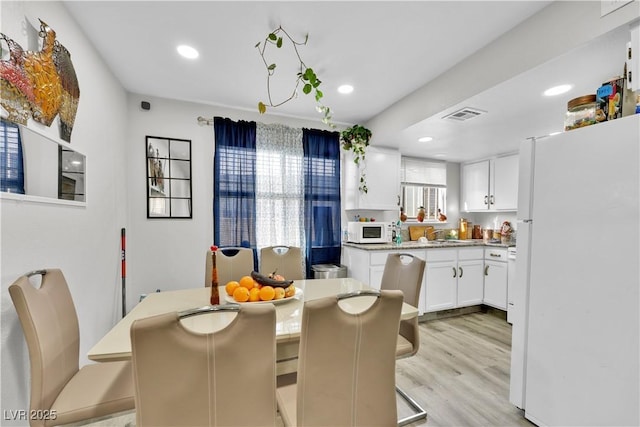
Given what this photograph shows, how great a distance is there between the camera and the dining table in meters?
1.03

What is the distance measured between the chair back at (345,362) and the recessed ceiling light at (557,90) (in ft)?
6.98

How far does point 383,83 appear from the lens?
256 centimetres

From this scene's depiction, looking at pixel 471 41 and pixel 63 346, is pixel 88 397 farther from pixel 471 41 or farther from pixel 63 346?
pixel 471 41

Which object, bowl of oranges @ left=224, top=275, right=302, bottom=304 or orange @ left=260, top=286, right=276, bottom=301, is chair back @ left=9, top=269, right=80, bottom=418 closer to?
bowl of oranges @ left=224, top=275, right=302, bottom=304

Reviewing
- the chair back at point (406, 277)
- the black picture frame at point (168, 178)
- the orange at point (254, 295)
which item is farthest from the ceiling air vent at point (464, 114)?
the black picture frame at point (168, 178)

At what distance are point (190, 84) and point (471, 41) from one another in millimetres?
2462

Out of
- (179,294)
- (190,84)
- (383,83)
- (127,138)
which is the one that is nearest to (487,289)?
(383,83)

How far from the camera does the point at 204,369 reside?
80 cm

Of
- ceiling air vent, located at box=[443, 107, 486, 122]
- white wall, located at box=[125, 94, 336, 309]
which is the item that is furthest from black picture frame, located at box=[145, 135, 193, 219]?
ceiling air vent, located at box=[443, 107, 486, 122]

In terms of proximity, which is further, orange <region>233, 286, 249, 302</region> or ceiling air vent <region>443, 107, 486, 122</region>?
ceiling air vent <region>443, 107, 486, 122</region>

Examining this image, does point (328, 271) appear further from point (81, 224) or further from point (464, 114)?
point (81, 224)

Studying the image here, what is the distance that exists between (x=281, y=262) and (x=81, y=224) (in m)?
1.43

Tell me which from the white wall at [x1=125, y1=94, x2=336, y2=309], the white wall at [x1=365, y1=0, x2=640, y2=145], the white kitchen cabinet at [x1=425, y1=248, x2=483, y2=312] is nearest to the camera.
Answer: the white wall at [x1=365, y1=0, x2=640, y2=145]

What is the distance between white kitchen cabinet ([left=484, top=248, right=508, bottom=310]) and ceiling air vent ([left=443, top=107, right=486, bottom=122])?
6.19 feet
